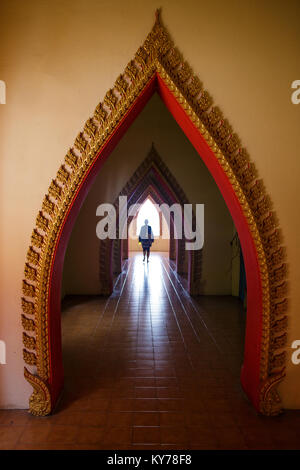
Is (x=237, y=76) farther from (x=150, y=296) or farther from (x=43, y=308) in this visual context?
(x=150, y=296)

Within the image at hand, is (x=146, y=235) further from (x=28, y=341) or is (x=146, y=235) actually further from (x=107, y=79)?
(x=107, y=79)

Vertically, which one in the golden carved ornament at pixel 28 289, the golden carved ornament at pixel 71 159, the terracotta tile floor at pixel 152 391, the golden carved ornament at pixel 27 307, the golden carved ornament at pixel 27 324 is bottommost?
the terracotta tile floor at pixel 152 391

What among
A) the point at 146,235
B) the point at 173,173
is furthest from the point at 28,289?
the point at 146,235

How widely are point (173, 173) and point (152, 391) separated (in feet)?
13.9

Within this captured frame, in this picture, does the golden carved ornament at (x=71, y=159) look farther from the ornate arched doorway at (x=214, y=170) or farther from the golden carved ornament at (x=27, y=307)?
the golden carved ornament at (x=27, y=307)

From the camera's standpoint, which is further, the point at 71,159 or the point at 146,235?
the point at 146,235

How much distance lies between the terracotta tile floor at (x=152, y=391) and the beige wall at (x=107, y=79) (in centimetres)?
84

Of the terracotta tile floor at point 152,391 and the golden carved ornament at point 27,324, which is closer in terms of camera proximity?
the terracotta tile floor at point 152,391

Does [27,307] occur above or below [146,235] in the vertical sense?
below

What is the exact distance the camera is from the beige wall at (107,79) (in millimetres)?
2396

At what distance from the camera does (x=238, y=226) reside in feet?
8.80

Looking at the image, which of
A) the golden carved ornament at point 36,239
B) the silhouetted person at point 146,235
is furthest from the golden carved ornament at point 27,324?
the silhouetted person at point 146,235

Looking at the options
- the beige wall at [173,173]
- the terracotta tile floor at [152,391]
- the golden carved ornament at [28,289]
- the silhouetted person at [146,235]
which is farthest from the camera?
the silhouetted person at [146,235]

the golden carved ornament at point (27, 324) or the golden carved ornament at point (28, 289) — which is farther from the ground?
the golden carved ornament at point (28, 289)
